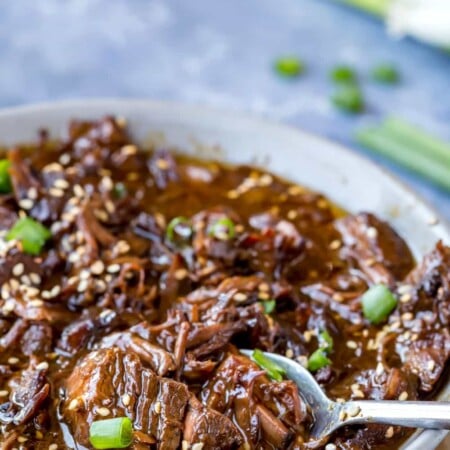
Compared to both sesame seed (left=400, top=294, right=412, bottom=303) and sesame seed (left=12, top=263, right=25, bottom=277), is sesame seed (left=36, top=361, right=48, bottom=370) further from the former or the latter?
sesame seed (left=400, top=294, right=412, bottom=303)

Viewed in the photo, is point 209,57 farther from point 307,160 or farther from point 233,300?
point 233,300

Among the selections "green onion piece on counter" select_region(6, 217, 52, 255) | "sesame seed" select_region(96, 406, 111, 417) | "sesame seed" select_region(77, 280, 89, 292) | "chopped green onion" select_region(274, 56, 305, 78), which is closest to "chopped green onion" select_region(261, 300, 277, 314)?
"sesame seed" select_region(77, 280, 89, 292)

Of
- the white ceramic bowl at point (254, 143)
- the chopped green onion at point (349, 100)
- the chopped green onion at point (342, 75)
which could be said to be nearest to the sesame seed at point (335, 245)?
the white ceramic bowl at point (254, 143)

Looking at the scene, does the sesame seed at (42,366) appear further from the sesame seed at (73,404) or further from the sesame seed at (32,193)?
the sesame seed at (32,193)

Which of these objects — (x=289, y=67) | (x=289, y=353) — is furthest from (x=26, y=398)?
(x=289, y=67)

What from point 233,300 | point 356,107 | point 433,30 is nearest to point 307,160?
point 233,300

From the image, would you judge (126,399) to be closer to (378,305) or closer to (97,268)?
(97,268)
